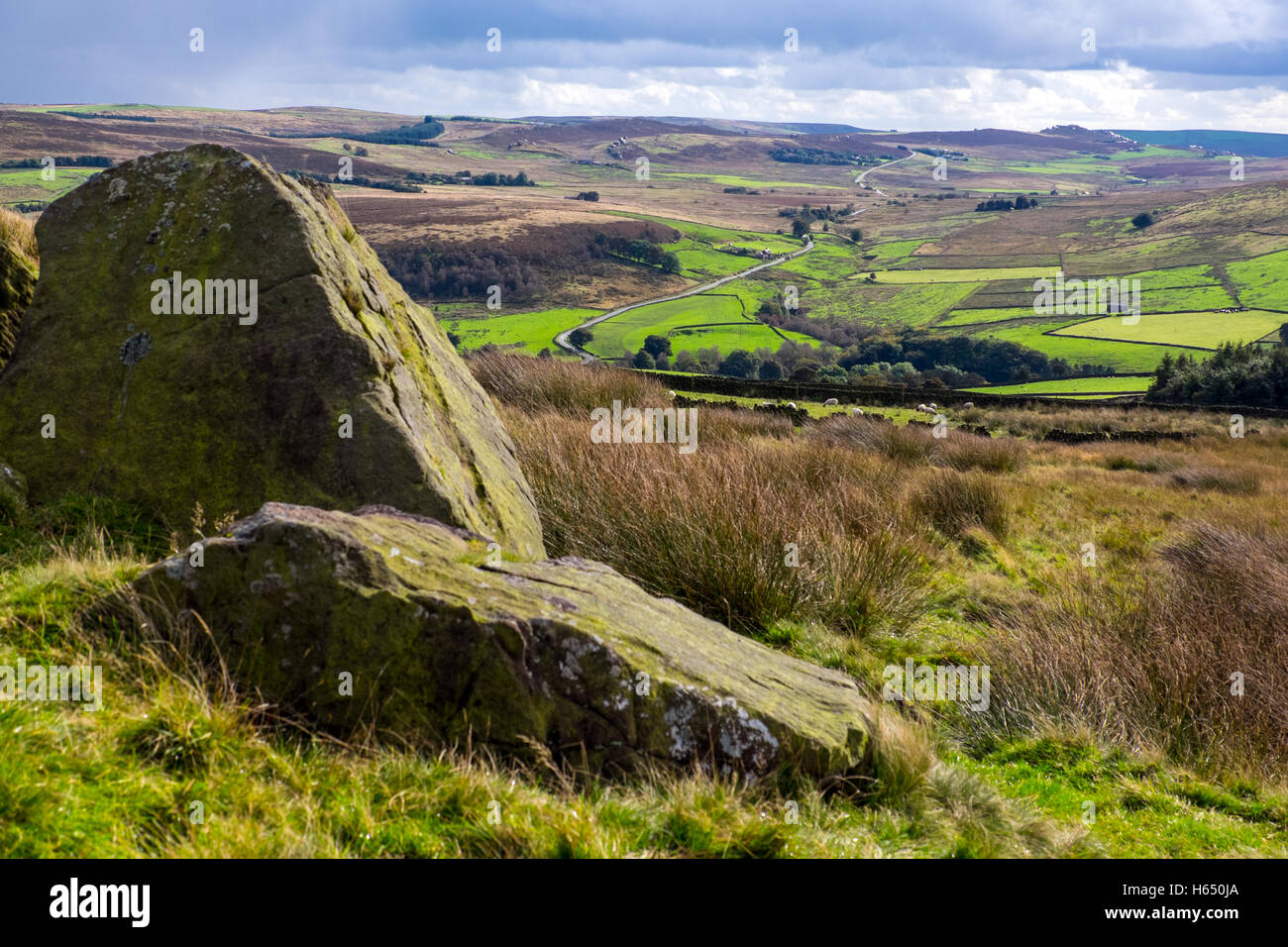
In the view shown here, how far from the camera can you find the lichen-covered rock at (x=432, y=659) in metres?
3.57

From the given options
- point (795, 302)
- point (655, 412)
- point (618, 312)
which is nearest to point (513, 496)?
point (655, 412)

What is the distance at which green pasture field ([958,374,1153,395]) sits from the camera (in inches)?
2266

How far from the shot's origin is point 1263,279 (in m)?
105

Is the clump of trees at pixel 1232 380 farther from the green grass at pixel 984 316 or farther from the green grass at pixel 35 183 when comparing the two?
the green grass at pixel 35 183

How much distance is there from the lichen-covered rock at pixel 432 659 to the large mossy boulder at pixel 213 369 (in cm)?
155

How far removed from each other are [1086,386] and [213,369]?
67315 mm

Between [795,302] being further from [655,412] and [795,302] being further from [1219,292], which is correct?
[655,412]

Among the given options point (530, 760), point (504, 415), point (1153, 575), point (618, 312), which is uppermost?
point (618, 312)

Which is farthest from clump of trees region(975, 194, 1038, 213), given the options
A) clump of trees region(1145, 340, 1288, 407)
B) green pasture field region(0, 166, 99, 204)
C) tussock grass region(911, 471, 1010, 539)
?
tussock grass region(911, 471, 1010, 539)

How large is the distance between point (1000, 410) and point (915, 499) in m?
24.9

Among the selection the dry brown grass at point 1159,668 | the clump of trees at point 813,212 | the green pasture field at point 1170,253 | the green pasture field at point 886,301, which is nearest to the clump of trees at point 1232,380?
the dry brown grass at point 1159,668

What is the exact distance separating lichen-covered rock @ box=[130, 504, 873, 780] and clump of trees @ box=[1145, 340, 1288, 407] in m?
52.2

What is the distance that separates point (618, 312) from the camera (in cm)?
9650

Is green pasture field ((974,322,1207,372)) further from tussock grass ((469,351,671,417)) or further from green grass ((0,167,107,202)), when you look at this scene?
green grass ((0,167,107,202))
